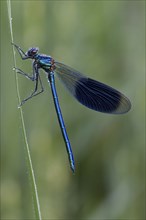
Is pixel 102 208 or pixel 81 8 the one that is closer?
pixel 102 208

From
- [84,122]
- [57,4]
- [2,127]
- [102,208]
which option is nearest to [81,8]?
[57,4]

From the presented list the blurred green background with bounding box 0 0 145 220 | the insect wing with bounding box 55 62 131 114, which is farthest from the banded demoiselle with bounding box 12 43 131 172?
the blurred green background with bounding box 0 0 145 220

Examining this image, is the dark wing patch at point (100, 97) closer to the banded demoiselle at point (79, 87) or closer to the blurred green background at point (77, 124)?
the banded demoiselle at point (79, 87)

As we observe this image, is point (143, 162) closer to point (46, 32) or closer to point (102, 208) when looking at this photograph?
point (102, 208)

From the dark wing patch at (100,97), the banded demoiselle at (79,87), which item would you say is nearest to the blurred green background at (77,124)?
the banded demoiselle at (79,87)

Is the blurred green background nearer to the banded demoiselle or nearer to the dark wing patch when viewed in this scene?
the banded demoiselle
